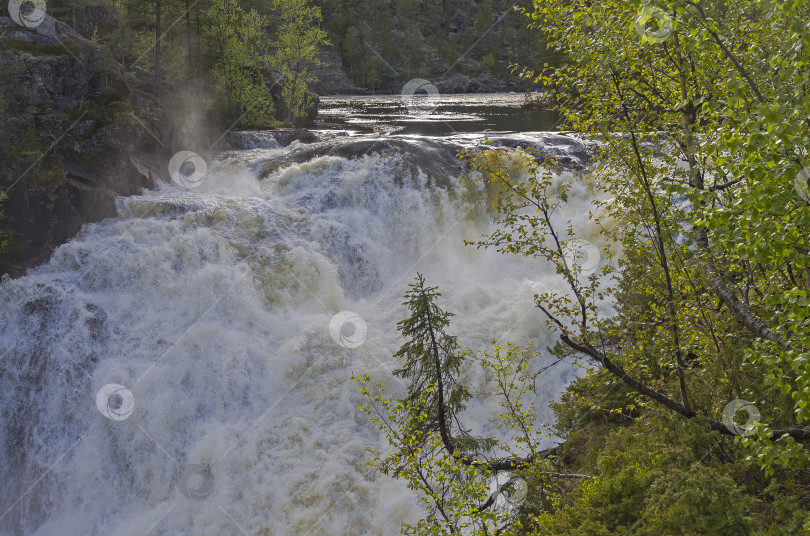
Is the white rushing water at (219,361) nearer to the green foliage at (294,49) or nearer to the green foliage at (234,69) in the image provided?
the green foliage at (234,69)

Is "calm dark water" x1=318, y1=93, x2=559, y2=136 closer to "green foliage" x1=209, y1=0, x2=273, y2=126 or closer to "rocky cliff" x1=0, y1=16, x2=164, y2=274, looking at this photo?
"green foliage" x1=209, y1=0, x2=273, y2=126

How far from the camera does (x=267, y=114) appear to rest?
32125 mm

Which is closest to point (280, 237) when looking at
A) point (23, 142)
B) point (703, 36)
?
point (23, 142)

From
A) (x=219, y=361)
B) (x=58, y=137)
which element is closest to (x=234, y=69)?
(x=58, y=137)

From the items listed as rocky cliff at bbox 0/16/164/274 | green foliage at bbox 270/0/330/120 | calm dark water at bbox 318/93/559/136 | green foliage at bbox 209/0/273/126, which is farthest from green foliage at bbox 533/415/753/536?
green foliage at bbox 270/0/330/120

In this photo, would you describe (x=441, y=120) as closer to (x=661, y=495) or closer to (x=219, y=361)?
(x=219, y=361)

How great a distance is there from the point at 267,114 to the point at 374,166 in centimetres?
1535

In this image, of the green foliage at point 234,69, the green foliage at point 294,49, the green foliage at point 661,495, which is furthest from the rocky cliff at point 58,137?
the green foliage at point 661,495

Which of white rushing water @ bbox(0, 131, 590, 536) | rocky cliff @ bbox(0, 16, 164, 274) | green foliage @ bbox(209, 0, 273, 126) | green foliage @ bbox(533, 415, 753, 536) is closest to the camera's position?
green foliage @ bbox(533, 415, 753, 536)

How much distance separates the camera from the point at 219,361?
41.5ft

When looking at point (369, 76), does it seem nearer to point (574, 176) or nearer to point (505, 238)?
point (574, 176)

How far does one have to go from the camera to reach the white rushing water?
33.3 feet

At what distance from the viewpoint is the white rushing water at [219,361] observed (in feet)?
33.3

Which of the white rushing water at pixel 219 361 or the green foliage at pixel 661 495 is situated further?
the white rushing water at pixel 219 361
